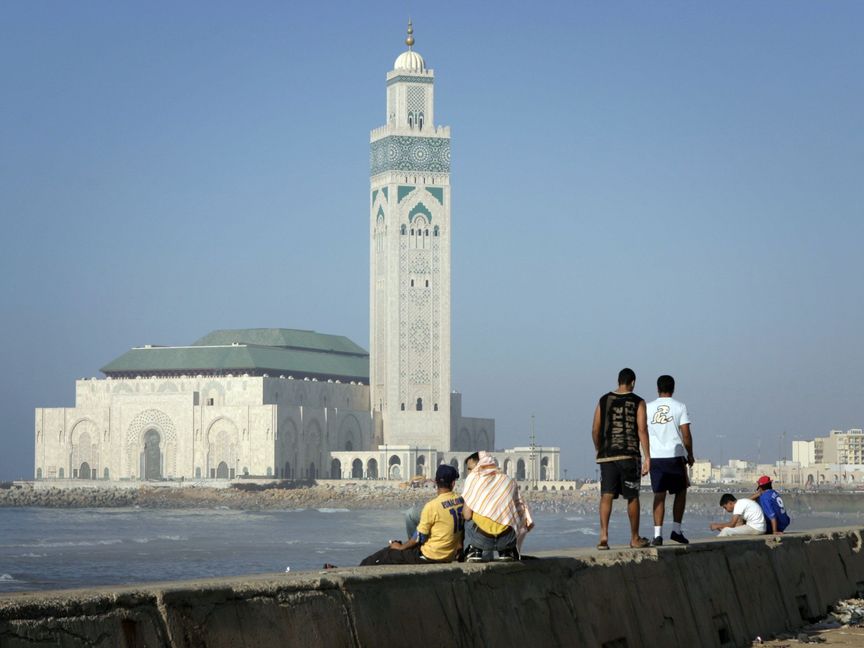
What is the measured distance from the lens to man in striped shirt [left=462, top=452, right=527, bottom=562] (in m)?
9.49

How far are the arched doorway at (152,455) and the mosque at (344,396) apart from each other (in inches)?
3.8

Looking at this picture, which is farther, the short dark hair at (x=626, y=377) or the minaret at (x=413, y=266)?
the minaret at (x=413, y=266)

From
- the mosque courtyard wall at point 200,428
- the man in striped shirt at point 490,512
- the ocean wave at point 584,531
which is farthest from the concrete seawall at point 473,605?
the mosque courtyard wall at point 200,428

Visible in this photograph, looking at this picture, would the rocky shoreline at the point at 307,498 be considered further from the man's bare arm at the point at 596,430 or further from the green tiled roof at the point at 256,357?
the man's bare arm at the point at 596,430

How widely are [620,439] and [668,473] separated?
3.31 ft

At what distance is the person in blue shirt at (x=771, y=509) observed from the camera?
1595 centimetres

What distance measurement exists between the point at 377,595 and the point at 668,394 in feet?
18.3

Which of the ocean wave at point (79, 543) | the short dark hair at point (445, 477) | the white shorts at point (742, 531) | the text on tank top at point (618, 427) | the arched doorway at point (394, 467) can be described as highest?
the arched doorway at point (394, 467)

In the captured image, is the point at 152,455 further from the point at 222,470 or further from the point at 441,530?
the point at 441,530

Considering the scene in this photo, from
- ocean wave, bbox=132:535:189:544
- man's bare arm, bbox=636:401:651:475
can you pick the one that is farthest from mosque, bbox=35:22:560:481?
man's bare arm, bbox=636:401:651:475

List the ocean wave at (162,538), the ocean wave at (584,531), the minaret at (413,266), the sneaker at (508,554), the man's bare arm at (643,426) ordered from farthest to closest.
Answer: the minaret at (413,266) < the ocean wave at (584,531) < the ocean wave at (162,538) < the man's bare arm at (643,426) < the sneaker at (508,554)

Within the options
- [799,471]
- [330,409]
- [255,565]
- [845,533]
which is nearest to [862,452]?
[799,471]

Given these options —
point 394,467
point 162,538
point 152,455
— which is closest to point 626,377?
point 162,538

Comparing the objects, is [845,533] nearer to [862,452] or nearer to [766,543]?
[766,543]
